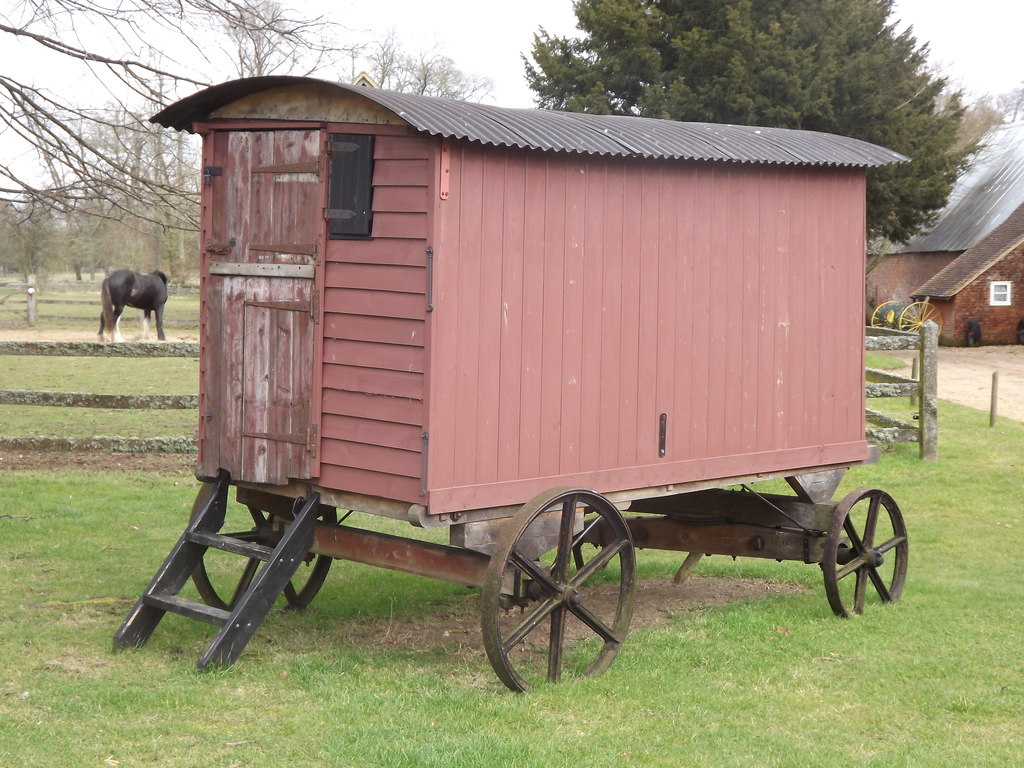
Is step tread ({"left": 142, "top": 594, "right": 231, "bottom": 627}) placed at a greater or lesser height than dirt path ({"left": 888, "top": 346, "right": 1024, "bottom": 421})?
lesser

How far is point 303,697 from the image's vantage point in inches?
227

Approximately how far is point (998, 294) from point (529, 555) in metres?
30.5

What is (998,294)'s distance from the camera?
33.2m

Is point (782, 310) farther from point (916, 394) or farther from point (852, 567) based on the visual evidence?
point (916, 394)

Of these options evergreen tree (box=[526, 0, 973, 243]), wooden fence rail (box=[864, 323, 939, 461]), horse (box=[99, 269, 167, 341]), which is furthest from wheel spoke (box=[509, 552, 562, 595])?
evergreen tree (box=[526, 0, 973, 243])

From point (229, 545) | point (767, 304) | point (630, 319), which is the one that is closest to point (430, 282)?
point (630, 319)

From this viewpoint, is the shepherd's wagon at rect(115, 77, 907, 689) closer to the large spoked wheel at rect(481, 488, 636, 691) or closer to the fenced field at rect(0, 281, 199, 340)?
the large spoked wheel at rect(481, 488, 636, 691)

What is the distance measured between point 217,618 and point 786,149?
4.51 metres

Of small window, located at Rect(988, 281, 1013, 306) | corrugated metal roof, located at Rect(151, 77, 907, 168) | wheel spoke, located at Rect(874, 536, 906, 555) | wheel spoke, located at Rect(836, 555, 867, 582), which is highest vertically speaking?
corrugated metal roof, located at Rect(151, 77, 907, 168)

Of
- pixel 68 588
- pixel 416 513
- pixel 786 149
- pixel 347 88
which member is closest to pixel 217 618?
pixel 416 513

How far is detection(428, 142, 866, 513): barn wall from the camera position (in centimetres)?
606

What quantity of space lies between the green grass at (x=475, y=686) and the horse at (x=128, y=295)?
1910 cm

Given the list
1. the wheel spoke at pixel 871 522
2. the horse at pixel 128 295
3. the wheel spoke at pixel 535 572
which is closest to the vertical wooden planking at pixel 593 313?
the wheel spoke at pixel 535 572

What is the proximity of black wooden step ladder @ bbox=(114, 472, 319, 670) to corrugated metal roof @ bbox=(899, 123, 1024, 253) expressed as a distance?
32.1m
